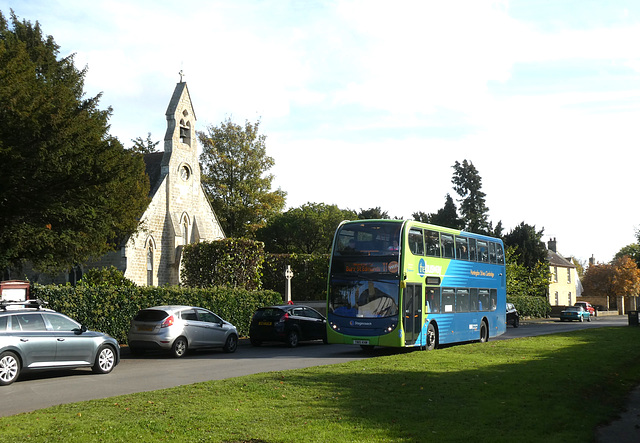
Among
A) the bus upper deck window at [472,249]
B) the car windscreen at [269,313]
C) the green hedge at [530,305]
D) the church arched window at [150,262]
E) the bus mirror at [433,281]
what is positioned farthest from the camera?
the green hedge at [530,305]

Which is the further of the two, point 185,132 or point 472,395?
point 185,132

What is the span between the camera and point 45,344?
14.5m

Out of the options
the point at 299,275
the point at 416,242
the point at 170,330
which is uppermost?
the point at 416,242

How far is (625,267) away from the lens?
8900 centimetres

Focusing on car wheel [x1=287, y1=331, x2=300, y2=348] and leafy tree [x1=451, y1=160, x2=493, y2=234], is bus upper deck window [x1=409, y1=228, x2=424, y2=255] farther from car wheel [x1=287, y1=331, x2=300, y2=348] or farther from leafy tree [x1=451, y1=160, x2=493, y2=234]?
leafy tree [x1=451, y1=160, x2=493, y2=234]

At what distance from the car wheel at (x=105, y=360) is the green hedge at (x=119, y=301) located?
574cm

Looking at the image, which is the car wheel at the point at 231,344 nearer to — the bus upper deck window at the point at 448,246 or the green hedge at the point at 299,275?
the bus upper deck window at the point at 448,246

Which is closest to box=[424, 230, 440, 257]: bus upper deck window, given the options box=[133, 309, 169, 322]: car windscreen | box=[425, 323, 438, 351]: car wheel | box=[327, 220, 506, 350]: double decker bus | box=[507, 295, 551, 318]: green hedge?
box=[327, 220, 506, 350]: double decker bus

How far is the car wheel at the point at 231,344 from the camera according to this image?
72.9 ft

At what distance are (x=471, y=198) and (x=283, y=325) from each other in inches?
2260

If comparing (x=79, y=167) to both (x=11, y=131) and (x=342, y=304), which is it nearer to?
(x=11, y=131)

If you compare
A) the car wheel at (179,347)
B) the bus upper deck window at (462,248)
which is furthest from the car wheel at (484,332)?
the car wheel at (179,347)

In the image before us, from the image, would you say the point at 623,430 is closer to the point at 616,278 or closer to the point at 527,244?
the point at 527,244

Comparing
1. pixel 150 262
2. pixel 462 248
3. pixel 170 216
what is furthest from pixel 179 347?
pixel 170 216
